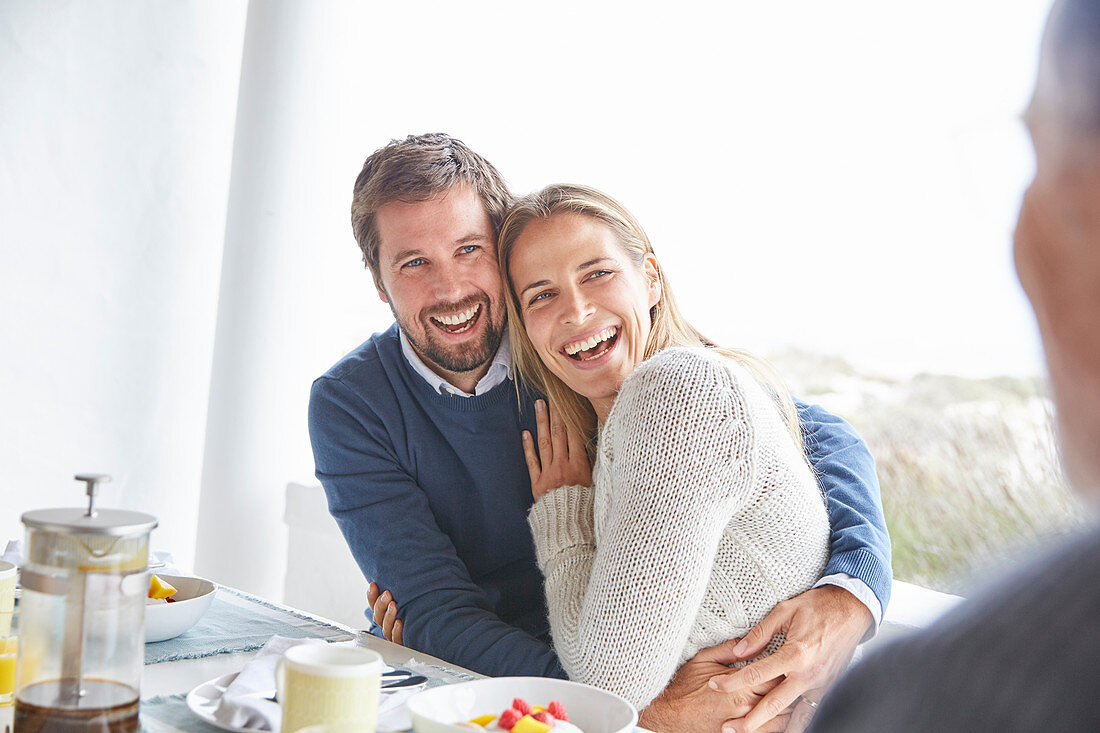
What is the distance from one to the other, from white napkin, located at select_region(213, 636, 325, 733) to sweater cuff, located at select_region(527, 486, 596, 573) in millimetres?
463

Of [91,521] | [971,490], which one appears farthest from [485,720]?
[971,490]

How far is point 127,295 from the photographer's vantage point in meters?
2.95

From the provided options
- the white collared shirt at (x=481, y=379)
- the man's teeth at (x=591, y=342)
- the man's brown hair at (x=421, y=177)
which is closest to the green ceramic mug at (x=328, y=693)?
the man's teeth at (x=591, y=342)

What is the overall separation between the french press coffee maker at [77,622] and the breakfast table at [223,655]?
166 millimetres

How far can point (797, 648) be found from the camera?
125 cm

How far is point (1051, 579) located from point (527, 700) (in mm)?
762

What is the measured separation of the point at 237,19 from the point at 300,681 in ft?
9.37

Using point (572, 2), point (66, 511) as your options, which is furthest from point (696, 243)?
point (66, 511)

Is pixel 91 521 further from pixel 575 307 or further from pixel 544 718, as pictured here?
pixel 575 307

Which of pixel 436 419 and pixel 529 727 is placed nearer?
pixel 529 727

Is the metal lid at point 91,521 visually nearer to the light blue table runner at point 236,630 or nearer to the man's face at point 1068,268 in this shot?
the light blue table runner at point 236,630

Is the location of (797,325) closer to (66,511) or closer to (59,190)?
(59,190)

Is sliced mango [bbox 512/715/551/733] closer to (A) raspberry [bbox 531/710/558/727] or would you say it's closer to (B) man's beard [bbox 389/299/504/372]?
(A) raspberry [bbox 531/710/558/727]

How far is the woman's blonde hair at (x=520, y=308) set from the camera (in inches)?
64.4
